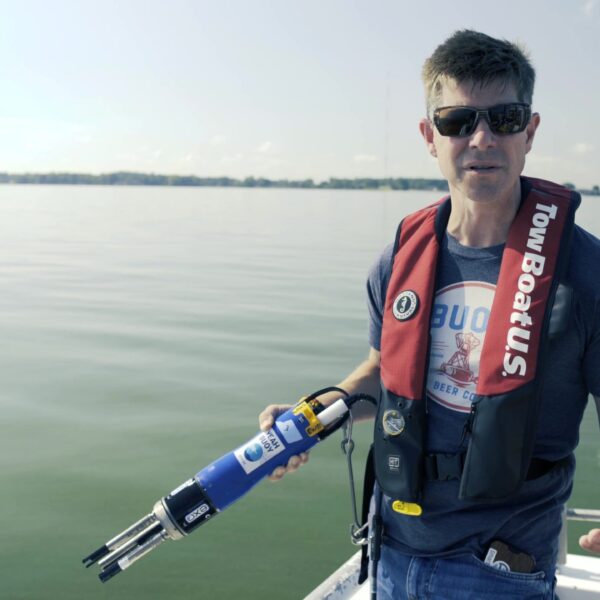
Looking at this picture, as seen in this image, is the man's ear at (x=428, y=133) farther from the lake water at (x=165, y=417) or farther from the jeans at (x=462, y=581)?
the lake water at (x=165, y=417)

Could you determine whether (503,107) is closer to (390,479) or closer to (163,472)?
(390,479)

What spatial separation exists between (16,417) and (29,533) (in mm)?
2572

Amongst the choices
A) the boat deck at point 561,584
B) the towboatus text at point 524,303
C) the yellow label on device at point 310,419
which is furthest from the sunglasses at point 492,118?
the boat deck at point 561,584

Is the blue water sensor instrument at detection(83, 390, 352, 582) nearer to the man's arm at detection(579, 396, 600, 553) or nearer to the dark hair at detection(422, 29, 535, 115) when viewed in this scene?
the man's arm at detection(579, 396, 600, 553)

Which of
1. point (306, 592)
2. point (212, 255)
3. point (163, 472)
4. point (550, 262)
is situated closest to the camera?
point (550, 262)

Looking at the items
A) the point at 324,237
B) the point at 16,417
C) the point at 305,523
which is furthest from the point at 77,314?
the point at 324,237

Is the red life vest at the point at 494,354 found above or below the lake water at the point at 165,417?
above

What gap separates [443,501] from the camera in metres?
2.27

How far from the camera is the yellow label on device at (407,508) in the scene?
2287 millimetres

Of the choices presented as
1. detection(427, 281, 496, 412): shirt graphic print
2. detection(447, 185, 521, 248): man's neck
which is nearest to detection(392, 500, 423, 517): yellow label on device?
detection(427, 281, 496, 412): shirt graphic print

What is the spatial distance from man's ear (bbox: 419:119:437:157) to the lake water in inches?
128

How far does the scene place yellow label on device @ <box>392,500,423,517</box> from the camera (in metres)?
2.29

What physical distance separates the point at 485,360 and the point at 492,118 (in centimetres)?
69

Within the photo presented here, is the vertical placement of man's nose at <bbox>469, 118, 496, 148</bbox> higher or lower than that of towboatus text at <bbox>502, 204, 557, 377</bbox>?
higher
